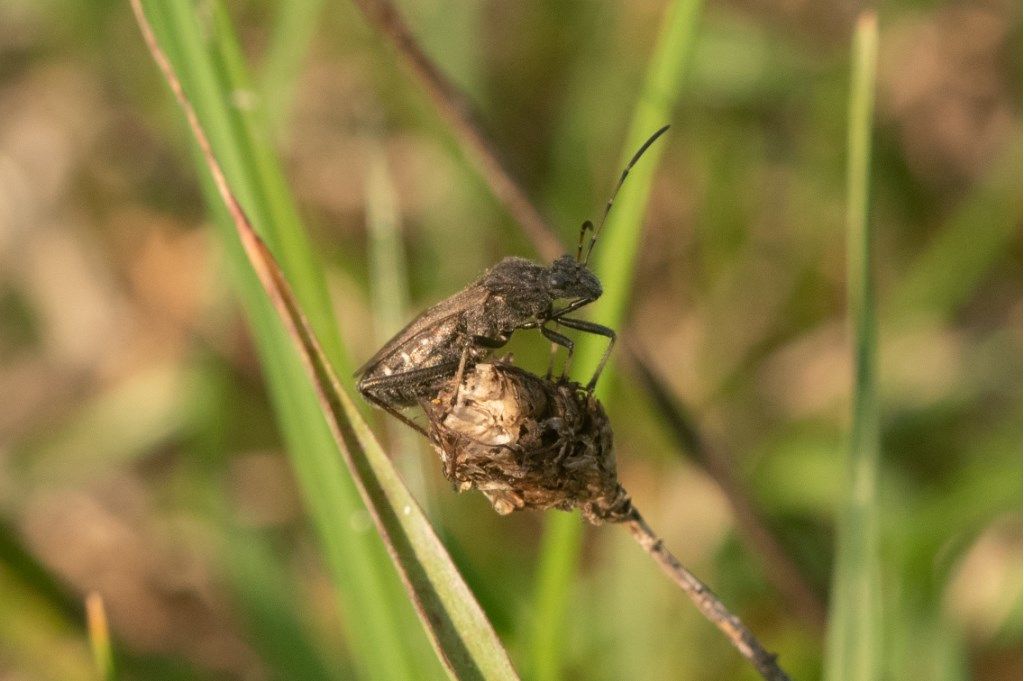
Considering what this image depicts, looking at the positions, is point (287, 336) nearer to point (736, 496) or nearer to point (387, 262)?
point (387, 262)

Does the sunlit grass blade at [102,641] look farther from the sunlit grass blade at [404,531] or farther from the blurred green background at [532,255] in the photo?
the blurred green background at [532,255]

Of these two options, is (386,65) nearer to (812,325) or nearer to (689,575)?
(812,325)

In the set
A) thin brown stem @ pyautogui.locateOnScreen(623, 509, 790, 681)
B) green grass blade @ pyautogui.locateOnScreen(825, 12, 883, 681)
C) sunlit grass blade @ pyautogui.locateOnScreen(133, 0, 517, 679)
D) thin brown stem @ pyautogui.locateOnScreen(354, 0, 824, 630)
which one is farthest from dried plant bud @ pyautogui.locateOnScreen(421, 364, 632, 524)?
thin brown stem @ pyautogui.locateOnScreen(354, 0, 824, 630)

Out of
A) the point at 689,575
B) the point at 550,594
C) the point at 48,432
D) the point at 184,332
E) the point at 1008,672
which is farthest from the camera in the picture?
the point at 184,332

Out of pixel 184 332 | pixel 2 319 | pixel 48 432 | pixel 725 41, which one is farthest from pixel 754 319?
pixel 2 319

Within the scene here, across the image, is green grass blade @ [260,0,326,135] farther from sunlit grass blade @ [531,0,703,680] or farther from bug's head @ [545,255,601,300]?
sunlit grass blade @ [531,0,703,680]

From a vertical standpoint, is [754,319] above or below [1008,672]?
above
